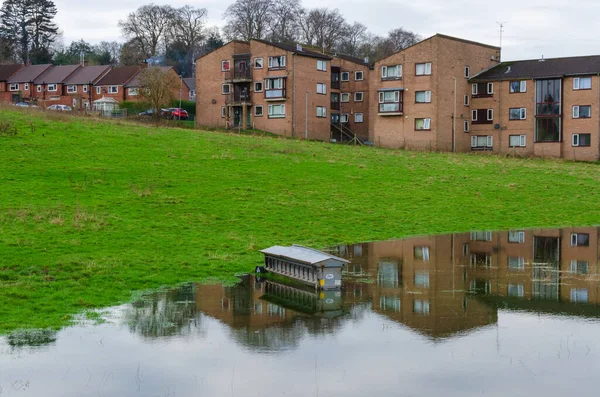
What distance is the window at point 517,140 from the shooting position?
79125 millimetres

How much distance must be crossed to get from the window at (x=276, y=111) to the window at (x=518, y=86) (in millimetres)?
25247

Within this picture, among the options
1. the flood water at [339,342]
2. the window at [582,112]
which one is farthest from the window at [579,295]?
the window at [582,112]

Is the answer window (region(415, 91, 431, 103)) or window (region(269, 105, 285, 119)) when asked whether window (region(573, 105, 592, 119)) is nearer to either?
window (region(415, 91, 431, 103))

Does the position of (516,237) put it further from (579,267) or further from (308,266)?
(308,266)

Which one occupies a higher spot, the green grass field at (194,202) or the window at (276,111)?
the window at (276,111)

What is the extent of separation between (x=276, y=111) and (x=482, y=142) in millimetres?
23481

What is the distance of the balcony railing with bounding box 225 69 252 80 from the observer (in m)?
88.3

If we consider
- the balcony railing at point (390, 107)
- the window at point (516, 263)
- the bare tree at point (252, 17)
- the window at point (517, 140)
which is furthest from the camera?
the bare tree at point (252, 17)

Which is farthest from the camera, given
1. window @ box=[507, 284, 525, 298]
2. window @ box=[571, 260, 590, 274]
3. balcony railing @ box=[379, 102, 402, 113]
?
balcony railing @ box=[379, 102, 402, 113]

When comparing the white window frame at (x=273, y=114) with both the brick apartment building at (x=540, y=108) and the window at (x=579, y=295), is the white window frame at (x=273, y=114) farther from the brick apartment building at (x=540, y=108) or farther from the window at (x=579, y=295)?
the window at (x=579, y=295)

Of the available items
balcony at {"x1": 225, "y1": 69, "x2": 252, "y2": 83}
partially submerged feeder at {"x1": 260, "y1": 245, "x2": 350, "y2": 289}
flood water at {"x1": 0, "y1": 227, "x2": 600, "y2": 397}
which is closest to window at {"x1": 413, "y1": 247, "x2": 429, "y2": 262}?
A: flood water at {"x1": 0, "y1": 227, "x2": 600, "y2": 397}

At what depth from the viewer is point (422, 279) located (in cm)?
2241

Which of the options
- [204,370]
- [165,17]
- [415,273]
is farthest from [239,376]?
[165,17]

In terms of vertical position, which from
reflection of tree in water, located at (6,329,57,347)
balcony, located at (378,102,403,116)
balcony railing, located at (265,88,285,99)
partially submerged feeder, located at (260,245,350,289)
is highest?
balcony railing, located at (265,88,285,99)
